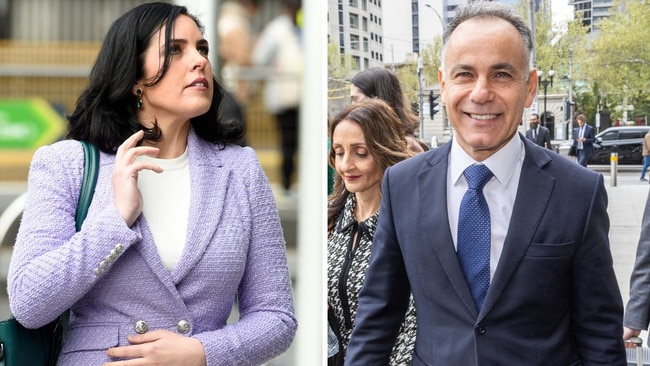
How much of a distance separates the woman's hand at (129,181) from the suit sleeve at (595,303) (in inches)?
38.2

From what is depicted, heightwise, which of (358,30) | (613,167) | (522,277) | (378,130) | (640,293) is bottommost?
(640,293)

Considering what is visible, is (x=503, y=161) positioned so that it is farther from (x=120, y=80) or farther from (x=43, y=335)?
(x=43, y=335)

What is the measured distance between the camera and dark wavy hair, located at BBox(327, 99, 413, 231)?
8.26 feet

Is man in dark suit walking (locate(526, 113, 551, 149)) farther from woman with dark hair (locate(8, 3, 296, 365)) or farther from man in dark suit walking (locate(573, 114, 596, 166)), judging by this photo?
woman with dark hair (locate(8, 3, 296, 365))

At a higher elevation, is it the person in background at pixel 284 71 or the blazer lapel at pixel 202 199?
the person in background at pixel 284 71

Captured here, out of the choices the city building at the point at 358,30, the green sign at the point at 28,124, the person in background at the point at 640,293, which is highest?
the city building at the point at 358,30

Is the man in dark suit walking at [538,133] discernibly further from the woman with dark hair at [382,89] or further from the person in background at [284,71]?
the person in background at [284,71]

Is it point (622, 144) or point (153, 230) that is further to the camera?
point (622, 144)

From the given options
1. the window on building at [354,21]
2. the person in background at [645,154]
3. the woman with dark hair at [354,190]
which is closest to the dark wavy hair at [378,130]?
the woman with dark hair at [354,190]

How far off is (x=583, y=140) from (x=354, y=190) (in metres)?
0.70

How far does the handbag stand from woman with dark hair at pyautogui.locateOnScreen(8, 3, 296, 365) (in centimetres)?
2

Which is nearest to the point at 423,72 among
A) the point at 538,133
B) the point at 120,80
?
the point at 538,133

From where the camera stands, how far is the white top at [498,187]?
2.03 meters

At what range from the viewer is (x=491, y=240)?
6.61ft
